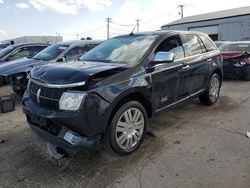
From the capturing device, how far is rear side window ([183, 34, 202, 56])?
16.3ft

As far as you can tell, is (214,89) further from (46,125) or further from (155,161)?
(46,125)

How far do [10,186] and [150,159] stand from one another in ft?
5.85

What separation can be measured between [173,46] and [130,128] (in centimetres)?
181

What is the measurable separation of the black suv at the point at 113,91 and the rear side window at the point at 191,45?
0.04m

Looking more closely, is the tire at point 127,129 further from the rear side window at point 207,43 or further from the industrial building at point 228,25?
the industrial building at point 228,25

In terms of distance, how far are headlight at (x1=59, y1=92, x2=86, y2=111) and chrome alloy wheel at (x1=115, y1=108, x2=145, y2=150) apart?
0.69m

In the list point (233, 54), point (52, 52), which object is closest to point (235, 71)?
point (233, 54)

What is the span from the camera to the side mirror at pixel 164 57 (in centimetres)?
386

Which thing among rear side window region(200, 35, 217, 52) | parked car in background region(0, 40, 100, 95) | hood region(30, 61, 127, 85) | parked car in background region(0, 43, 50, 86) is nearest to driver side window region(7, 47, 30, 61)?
parked car in background region(0, 43, 50, 86)

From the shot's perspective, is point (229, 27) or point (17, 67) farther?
point (229, 27)

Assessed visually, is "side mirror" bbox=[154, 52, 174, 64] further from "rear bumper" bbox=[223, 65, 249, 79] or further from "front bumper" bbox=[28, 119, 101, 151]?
"rear bumper" bbox=[223, 65, 249, 79]

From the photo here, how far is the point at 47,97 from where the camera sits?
3.30 m

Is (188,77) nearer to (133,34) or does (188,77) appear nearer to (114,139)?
(133,34)

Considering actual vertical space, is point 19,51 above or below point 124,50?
above
